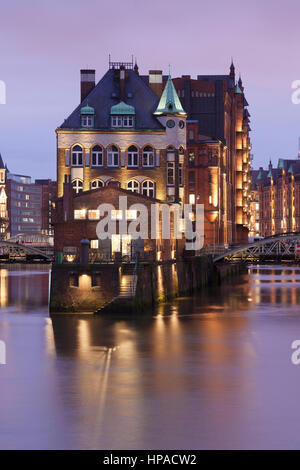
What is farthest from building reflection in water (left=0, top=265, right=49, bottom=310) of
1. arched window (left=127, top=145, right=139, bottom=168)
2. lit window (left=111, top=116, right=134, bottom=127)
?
lit window (left=111, top=116, right=134, bottom=127)

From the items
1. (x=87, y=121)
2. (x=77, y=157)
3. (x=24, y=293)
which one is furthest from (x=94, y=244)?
Result: (x=24, y=293)

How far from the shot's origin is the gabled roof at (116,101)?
273 feet

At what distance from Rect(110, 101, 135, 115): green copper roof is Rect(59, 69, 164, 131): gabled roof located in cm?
89

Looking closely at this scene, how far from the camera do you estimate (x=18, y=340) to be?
5025cm

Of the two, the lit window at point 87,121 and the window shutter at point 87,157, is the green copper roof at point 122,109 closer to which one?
the lit window at point 87,121

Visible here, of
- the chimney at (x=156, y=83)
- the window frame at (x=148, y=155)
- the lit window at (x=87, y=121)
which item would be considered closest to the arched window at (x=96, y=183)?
the window frame at (x=148, y=155)

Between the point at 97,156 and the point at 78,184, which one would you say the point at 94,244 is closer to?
the point at 78,184

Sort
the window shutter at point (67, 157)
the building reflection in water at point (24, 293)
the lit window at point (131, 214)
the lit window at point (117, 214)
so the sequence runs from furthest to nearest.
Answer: the window shutter at point (67, 157) → the building reflection in water at point (24, 293) → the lit window at point (131, 214) → the lit window at point (117, 214)

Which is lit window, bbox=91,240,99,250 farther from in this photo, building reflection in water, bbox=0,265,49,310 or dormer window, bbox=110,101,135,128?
dormer window, bbox=110,101,135,128

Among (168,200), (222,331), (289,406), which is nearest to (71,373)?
(289,406)

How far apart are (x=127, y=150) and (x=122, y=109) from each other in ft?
13.9

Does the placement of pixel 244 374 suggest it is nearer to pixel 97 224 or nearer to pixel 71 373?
pixel 71 373

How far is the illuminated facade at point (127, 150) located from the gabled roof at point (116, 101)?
0.12m

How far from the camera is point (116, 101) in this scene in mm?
85000
